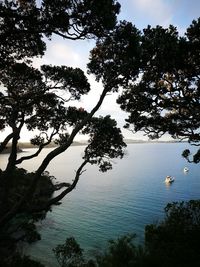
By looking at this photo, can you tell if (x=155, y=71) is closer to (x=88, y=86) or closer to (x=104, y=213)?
(x=88, y=86)

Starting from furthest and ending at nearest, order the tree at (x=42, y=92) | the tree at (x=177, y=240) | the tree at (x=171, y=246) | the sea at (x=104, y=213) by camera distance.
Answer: the sea at (x=104, y=213)
the tree at (x=171, y=246)
the tree at (x=177, y=240)
the tree at (x=42, y=92)

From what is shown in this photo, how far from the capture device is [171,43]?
14.5 m

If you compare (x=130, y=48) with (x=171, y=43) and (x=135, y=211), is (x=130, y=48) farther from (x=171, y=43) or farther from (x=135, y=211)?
(x=135, y=211)

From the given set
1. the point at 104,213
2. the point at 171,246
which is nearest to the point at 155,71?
the point at 171,246

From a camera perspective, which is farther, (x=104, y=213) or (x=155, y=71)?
(x=104, y=213)

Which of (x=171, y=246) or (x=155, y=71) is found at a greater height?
(x=155, y=71)

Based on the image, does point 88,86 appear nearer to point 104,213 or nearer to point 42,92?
point 42,92

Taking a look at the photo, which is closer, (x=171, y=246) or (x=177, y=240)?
(x=171, y=246)

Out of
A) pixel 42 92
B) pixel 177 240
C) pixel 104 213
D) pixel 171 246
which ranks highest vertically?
pixel 42 92

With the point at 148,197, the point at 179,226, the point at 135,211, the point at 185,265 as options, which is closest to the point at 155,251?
the point at 185,265

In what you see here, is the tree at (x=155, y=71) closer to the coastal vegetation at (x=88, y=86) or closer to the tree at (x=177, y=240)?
the coastal vegetation at (x=88, y=86)

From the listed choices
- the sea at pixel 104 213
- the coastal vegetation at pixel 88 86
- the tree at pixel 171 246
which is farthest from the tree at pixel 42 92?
the sea at pixel 104 213

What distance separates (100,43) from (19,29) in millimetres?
3720

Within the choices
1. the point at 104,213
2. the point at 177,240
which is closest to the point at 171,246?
the point at 177,240
